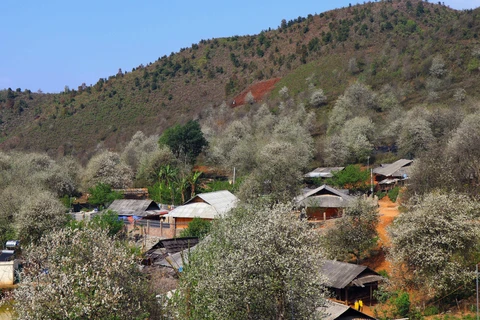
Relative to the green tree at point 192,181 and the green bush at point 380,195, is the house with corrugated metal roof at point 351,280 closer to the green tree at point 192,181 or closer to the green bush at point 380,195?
the green bush at point 380,195

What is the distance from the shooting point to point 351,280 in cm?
2998

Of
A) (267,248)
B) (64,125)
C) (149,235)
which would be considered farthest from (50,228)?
(64,125)

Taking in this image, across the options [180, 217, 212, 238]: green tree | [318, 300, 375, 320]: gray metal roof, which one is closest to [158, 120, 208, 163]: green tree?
[180, 217, 212, 238]: green tree

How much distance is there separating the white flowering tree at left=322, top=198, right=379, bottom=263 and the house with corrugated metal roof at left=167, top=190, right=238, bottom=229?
1304 cm

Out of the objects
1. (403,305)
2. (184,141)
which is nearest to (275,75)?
(184,141)

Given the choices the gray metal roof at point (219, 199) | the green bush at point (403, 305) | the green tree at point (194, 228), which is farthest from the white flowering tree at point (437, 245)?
the gray metal roof at point (219, 199)

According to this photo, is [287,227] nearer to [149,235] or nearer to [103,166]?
[149,235]

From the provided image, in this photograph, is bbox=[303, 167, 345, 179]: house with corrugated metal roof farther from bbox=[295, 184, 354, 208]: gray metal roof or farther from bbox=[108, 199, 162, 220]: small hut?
bbox=[108, 199, 162, 220]: small hut

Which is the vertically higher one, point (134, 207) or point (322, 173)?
point (322, 173)

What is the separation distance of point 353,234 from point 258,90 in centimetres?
8316

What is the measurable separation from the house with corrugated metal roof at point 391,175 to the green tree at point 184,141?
26.4 m

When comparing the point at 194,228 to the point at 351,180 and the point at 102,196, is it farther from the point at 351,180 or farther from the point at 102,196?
the point at 102,196

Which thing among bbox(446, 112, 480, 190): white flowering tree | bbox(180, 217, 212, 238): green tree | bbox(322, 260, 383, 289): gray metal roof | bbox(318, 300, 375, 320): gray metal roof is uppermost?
bbox(446, 112, 480, 190): white flowering tree

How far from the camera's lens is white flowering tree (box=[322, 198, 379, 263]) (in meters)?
34.7
